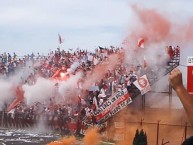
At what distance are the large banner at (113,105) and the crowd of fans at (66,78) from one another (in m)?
0.09

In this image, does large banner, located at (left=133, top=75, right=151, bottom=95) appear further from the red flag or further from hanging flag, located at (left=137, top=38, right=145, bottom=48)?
the red flag

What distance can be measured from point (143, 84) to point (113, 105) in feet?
2.50

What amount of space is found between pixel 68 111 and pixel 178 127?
227cm

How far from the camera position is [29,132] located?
32.0 feet

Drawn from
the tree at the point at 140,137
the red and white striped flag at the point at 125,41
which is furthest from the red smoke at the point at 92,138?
the red and white striped flag at the point at 125,41

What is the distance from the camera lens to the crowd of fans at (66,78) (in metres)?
9.23

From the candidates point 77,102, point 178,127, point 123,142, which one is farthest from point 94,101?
point 178,127

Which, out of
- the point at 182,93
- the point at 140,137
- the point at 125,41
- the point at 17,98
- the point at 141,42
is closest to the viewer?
the point at 182,93

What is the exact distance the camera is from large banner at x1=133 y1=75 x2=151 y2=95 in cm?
892

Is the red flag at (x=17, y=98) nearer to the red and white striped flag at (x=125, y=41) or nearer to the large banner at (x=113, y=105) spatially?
the large banner at (x=113, y=105)

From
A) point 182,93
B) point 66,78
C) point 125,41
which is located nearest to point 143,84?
point 125,41

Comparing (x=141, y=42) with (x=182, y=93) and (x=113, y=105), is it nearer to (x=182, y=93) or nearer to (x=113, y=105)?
(x=113, y=105)

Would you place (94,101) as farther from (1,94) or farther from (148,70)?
(1,94)

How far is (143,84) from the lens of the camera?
8.95 meters
